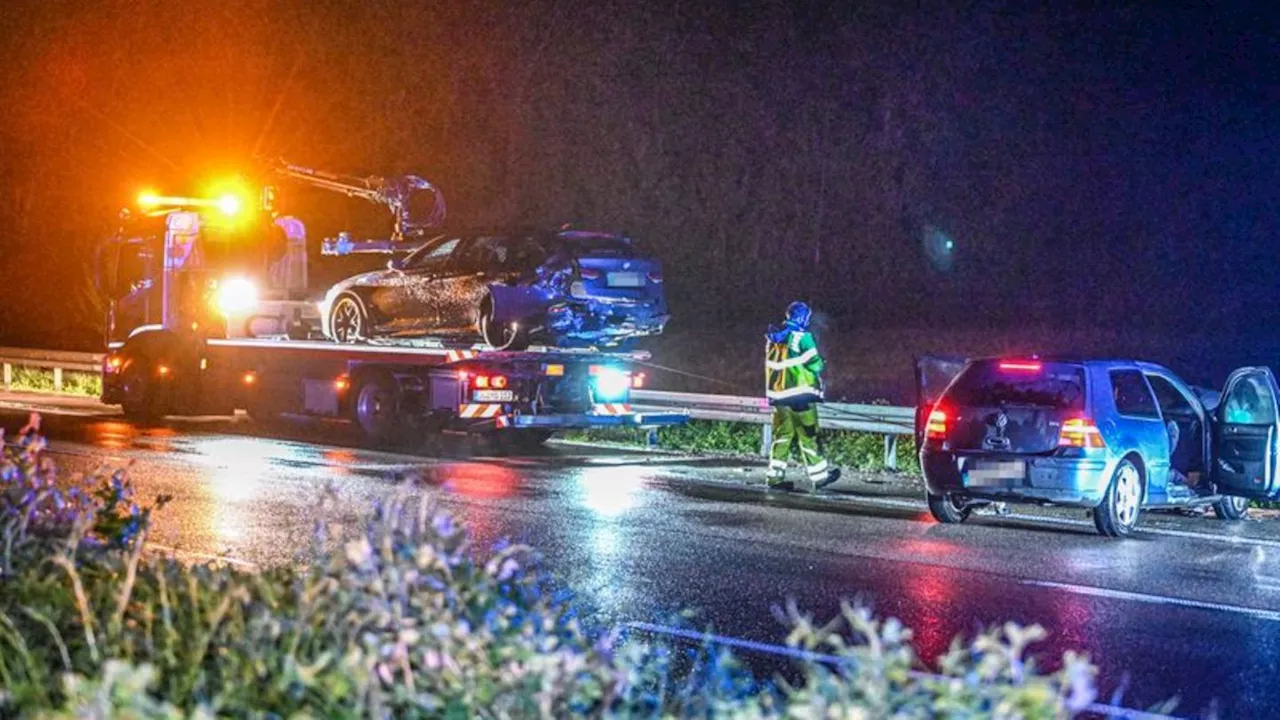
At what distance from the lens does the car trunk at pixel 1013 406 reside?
39.6 ft

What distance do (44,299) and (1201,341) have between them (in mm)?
33171

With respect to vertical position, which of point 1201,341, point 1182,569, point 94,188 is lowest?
point 1182,569

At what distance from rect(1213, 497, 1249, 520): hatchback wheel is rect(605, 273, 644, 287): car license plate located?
6.68 m

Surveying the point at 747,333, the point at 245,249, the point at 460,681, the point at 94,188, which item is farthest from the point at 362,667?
the point at 94,188

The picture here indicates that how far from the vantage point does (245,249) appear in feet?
71.4

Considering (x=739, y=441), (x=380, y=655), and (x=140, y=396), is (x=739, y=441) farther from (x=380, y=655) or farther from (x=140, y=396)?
(x=380, y=655)

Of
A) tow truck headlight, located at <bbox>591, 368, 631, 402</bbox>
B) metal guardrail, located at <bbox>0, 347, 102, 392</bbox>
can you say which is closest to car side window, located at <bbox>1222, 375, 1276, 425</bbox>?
tow truck headlight, located at <bbox>591, 368, 631, 402</bbox>

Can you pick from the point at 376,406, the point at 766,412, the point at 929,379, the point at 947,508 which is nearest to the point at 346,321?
the point at 376,406

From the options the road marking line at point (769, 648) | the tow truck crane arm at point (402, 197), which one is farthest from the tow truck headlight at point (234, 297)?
the road marking line at point (769, 648)

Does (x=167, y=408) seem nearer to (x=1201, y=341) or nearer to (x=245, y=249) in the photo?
(x=245, y=249)

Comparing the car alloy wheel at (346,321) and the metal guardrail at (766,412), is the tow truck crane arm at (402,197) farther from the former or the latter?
the metal guardrail at (766,412)

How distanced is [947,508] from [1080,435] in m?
1.38

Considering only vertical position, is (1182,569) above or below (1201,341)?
below

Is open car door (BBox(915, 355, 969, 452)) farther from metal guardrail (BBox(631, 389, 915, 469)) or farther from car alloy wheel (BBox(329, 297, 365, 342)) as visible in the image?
car alloy wheel (BBox(329, 297, 365, 342))
